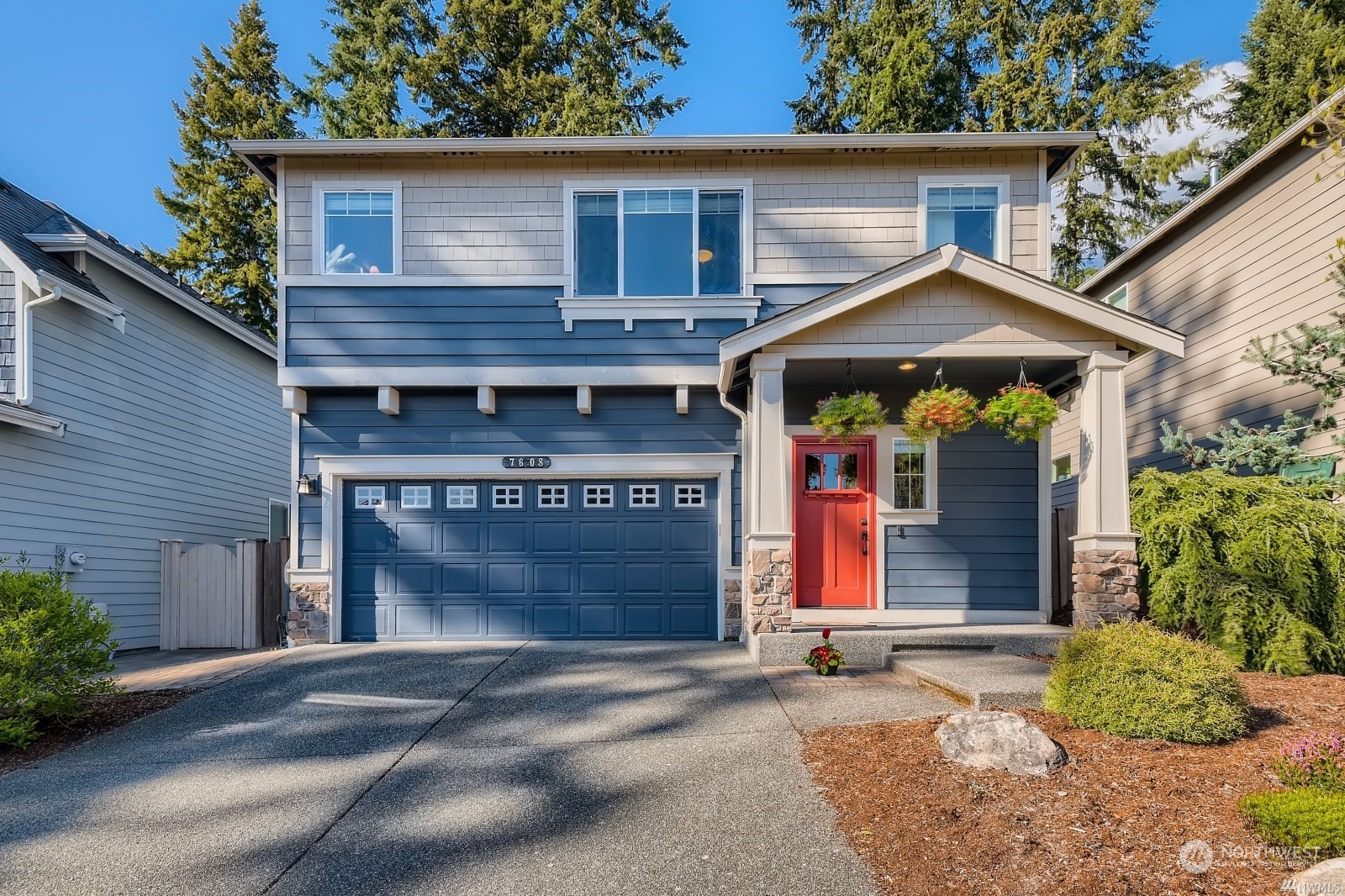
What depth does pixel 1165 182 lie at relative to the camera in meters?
13.8

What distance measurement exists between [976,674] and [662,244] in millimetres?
5586

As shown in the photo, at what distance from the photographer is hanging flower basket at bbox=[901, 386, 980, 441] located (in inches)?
263

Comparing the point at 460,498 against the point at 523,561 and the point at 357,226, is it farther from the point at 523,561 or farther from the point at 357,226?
the point at 357,226

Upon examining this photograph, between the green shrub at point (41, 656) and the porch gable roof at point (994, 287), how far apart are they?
6239mm

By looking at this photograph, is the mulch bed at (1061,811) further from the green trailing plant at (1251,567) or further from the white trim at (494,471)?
the white trim at (494,471)

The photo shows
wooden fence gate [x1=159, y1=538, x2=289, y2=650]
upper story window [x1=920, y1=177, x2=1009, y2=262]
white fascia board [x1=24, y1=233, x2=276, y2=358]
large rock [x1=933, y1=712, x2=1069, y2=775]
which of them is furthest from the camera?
wooden fence gate [x1=159, y1=538, x2=289, y2=650]

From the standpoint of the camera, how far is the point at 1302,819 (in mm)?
3354

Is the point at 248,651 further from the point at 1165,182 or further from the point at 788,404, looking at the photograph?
the point at 1165,182

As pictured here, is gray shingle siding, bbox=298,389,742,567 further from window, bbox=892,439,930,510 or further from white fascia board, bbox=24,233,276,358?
white fascia board, bbox=24,233,276,358

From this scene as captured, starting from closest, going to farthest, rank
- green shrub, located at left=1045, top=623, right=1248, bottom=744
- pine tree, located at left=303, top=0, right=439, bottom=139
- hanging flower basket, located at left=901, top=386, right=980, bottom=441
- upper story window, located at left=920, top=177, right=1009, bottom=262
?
green shrub, located at left=1045, top=623, right=1248, bottom=744
hanging flower basket, located at left=901, top=386, right=980, bottom=441
upper story window, located at left=920, top=177, right=1009, bottom=262
pine tree, located at left=303, top=0, right=439, bottom=139

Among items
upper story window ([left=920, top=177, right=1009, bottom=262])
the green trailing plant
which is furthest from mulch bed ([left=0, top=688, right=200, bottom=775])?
upper story window ([left=920, top=177, right=1009, bottom=262])

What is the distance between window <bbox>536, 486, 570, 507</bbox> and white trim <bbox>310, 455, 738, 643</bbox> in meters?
0.17

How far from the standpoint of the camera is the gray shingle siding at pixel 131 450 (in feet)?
27.9

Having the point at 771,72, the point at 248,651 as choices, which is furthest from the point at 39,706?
the point at 771,72
